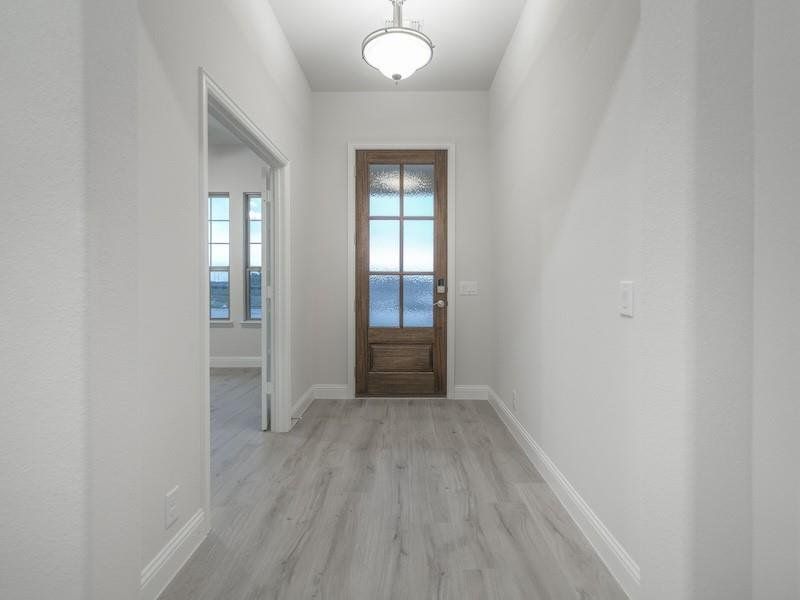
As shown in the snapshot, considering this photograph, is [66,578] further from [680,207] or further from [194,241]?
[680,207]

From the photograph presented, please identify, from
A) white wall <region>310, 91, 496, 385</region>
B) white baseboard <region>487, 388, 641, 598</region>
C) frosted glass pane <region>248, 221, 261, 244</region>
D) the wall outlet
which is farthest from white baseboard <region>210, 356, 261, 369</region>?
the wall outlet

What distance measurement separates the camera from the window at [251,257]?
19.7 ft

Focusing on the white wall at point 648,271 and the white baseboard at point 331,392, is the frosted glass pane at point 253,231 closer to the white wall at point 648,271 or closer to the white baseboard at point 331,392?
the white baseboard at point 331,392

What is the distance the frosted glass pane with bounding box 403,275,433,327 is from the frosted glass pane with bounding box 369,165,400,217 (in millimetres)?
648

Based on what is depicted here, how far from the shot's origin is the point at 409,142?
423cm

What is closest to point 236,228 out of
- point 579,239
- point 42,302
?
point 579,239

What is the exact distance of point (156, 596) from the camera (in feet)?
5.17

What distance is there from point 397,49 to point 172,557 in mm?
2831

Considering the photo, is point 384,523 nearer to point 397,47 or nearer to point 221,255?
point 397,47

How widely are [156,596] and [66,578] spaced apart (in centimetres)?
74

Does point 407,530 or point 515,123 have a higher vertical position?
point 515,123

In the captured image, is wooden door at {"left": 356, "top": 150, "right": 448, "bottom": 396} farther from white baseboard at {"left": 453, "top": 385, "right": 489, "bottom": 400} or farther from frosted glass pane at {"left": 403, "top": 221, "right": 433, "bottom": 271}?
white baseboard at {"left": 453, "top": 385, "right": 489, "bottom": 400}

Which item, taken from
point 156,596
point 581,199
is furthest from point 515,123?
point 156,596

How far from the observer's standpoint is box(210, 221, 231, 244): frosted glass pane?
6059 mm
